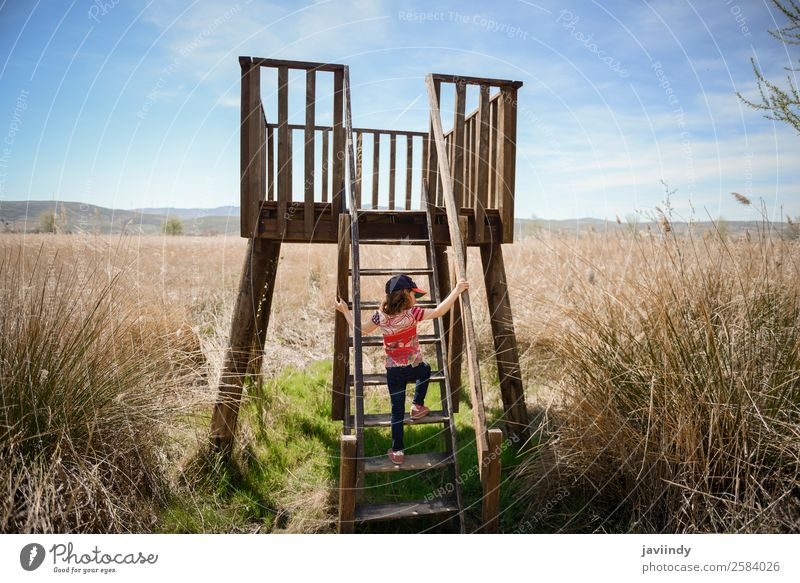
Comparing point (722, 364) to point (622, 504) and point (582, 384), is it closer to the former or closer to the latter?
point (582, 384)

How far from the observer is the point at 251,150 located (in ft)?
15.6

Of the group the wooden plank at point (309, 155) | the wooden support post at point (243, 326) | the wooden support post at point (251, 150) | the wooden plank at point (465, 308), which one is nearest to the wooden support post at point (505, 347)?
the wooden plank at point (465, 308)

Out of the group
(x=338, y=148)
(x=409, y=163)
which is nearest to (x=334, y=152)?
(x=338, y=148)

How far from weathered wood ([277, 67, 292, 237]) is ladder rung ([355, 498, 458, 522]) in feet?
8.51

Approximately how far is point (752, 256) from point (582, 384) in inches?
70.8

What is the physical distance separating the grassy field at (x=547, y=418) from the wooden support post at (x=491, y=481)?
62 cm

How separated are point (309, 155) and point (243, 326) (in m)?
1.70

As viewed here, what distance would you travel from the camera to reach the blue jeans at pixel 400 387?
369 centimetres

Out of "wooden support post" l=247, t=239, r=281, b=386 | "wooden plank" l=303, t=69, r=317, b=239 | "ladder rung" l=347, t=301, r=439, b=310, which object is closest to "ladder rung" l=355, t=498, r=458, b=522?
"ladder rung" l=347, t=301, r=439, b=310

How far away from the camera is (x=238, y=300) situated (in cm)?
498

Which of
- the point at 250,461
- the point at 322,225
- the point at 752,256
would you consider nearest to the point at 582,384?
the point at 752,256

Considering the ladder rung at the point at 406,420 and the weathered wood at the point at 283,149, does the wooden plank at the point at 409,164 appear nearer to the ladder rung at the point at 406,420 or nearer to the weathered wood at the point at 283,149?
the weathered wood at the point at 283,149

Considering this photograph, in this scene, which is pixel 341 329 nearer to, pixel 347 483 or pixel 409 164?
pixel 347 483
